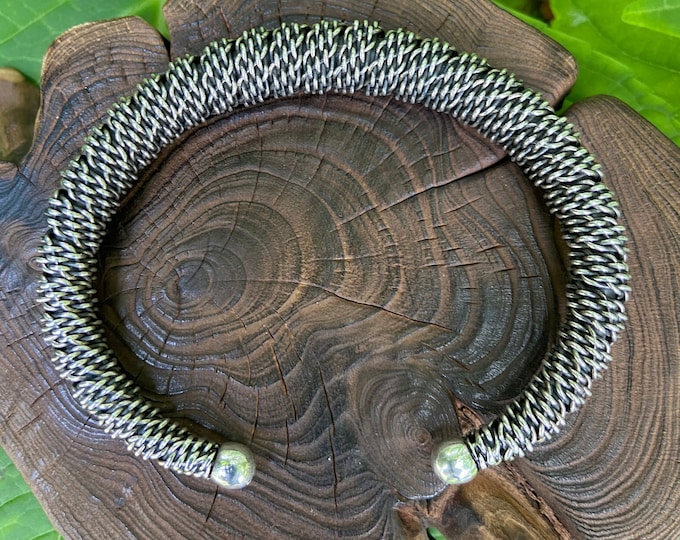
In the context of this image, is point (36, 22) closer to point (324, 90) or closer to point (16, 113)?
point (16, 113)

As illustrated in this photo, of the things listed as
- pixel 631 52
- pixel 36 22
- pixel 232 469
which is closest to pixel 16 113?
pixel 36 22

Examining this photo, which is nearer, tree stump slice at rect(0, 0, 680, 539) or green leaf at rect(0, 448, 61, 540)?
tree stump slice at rect(0, 0, 680, 539)

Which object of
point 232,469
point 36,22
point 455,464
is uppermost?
point 36,22

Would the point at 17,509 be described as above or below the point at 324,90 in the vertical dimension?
below

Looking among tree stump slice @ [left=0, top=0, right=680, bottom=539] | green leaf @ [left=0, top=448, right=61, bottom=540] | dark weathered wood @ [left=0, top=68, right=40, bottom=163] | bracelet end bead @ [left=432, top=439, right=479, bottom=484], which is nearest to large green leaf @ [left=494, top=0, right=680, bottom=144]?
tree stump slice @ [left=0, top=0, right=680, bottom=539]

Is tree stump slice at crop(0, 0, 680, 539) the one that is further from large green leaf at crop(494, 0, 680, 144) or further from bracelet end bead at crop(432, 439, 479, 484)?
large green leaf at crop(494, 0, 680, 144)

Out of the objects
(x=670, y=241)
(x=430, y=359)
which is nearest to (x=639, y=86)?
(x=670, y=241)
